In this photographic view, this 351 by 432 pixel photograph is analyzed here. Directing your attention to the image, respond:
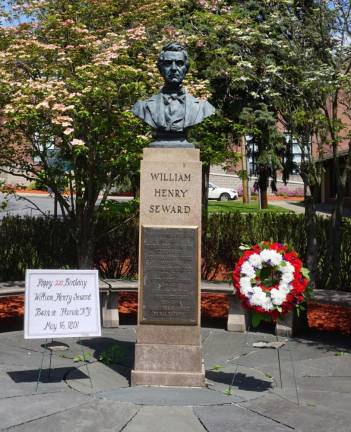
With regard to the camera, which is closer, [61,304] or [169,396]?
[169,396]

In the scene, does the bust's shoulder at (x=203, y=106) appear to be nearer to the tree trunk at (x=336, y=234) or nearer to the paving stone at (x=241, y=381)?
the paving stone at (x=241, y=381)

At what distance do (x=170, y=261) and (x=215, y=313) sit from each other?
472cm

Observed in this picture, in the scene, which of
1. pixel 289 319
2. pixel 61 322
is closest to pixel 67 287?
pixel 61 322

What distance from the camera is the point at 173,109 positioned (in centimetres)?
675

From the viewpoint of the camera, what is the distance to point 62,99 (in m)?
9.98

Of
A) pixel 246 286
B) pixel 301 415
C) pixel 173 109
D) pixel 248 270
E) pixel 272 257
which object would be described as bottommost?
pixel 301 415

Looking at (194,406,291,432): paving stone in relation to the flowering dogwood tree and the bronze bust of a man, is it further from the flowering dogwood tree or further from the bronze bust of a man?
the flowering dogwood tree

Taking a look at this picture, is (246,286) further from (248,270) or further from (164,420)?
(164,420)

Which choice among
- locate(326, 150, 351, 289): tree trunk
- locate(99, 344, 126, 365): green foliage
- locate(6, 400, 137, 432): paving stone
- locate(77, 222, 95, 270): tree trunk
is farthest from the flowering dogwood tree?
locate(6, 400, 137, 432): paving stone

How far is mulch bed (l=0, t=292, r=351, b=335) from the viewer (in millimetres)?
9968

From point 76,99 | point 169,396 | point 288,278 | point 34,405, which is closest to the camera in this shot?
point 34,405

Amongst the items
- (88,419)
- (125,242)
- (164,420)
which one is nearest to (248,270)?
(164,420)

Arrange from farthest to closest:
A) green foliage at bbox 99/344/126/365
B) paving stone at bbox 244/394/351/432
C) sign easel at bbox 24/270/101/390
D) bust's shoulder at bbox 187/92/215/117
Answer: green foliage at bbox 99/344/126/365
bust's shoulder at bbox 187/92/215/117
sign easel at bbox 24/270/101/390
paving stone at bbox 244/394/351/432

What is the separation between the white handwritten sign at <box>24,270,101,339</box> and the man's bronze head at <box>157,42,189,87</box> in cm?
237
